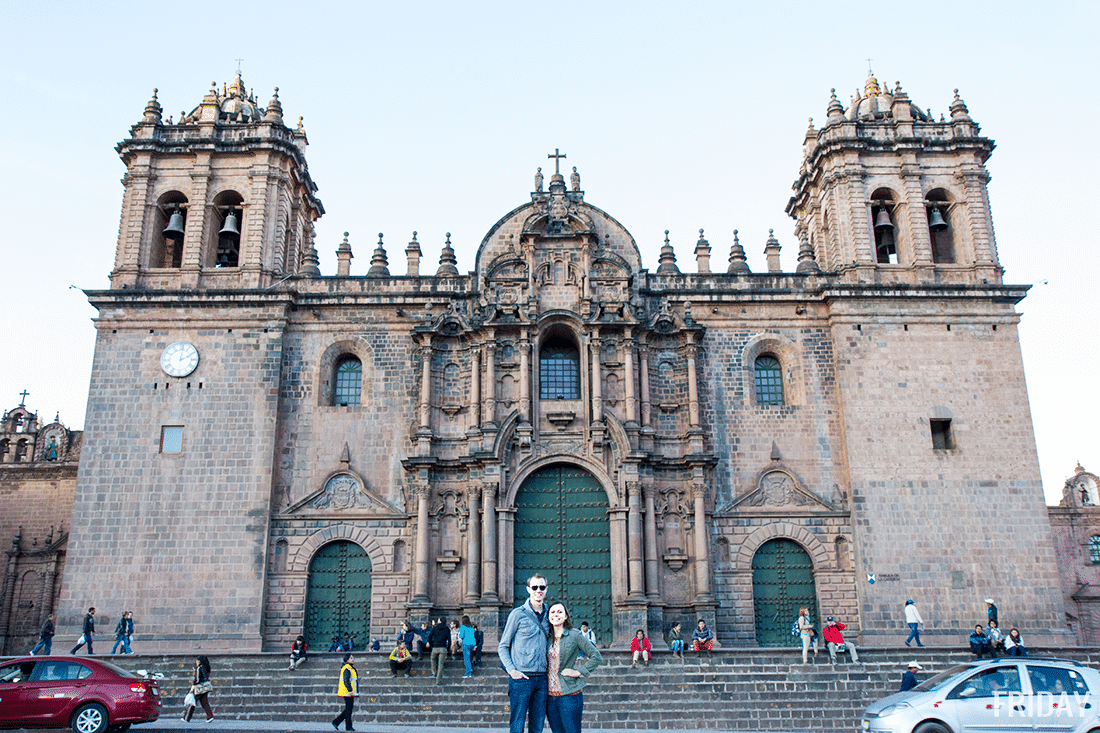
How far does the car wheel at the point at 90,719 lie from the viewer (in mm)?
13977

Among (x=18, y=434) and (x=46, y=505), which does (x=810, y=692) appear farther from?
(x=18, y=434)

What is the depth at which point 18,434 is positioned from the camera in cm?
3484

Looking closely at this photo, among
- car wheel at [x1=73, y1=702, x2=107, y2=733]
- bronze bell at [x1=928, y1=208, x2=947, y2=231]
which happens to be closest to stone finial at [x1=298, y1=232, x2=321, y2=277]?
car wheel at [x1=73, y1=702, x2=107, y2=733]

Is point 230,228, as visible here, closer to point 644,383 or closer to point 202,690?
point 644,383

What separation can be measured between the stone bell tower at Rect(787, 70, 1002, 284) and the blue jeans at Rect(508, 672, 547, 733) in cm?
2098

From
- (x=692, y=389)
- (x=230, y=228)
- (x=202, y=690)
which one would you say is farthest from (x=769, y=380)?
(x=202, y=690)

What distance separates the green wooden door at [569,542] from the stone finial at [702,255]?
7.13 meters

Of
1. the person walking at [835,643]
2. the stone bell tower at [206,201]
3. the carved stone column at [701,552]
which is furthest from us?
the stone bell tower at [206,201]

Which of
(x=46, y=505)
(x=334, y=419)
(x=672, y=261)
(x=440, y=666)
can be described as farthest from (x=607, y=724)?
(x=46, y=505)

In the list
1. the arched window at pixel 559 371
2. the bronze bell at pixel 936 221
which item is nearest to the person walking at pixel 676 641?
the arched window at pixel 559 371

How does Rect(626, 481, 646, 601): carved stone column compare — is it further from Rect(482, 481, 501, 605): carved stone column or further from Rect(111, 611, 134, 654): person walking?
Rect(111, 611, 134, 654): person walking

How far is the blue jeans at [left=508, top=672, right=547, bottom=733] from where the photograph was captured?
8.45 metres

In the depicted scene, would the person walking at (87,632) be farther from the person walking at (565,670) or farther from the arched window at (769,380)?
the arched window at (769,380)

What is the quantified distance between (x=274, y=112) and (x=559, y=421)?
12.9m
